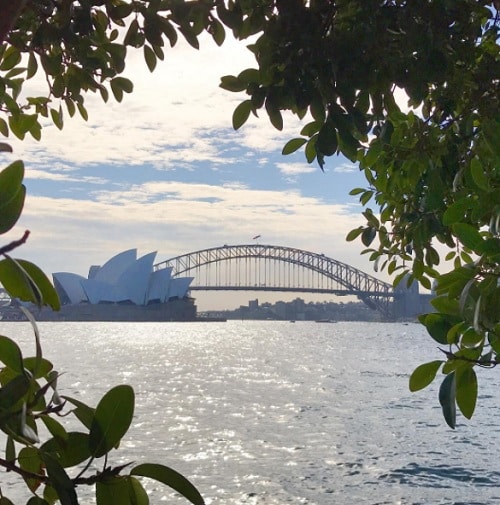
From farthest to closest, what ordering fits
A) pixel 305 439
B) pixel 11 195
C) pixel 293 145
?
pixel 305 439
pixel 293 145
pixel 11 195

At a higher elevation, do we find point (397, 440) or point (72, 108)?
point (72, 108)

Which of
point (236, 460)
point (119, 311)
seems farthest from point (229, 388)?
point (119, 311)

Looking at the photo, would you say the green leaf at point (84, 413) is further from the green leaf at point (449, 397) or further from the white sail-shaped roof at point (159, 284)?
the white sail-shaped roof at point (159, 284)

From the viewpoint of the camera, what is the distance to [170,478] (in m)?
0.79

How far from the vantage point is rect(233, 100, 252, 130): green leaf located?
5.74 feet

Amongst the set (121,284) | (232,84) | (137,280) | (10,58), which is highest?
(137,280)

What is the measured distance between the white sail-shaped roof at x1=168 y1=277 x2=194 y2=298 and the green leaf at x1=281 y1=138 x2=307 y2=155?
3949 inches

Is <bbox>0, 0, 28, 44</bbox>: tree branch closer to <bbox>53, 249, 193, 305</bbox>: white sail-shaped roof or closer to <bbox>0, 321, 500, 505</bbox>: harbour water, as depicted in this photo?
<bbox>0, 321, 500, 505</bbox>: harbour water

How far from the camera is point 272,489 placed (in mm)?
14320

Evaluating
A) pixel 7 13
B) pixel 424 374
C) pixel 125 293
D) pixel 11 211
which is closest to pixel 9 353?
pixel 11 211

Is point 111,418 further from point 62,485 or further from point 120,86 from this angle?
point 120,86

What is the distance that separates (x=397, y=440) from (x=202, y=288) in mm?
82998

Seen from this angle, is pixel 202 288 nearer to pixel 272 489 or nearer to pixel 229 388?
pixel 229 388

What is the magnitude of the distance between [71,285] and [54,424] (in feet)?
329
